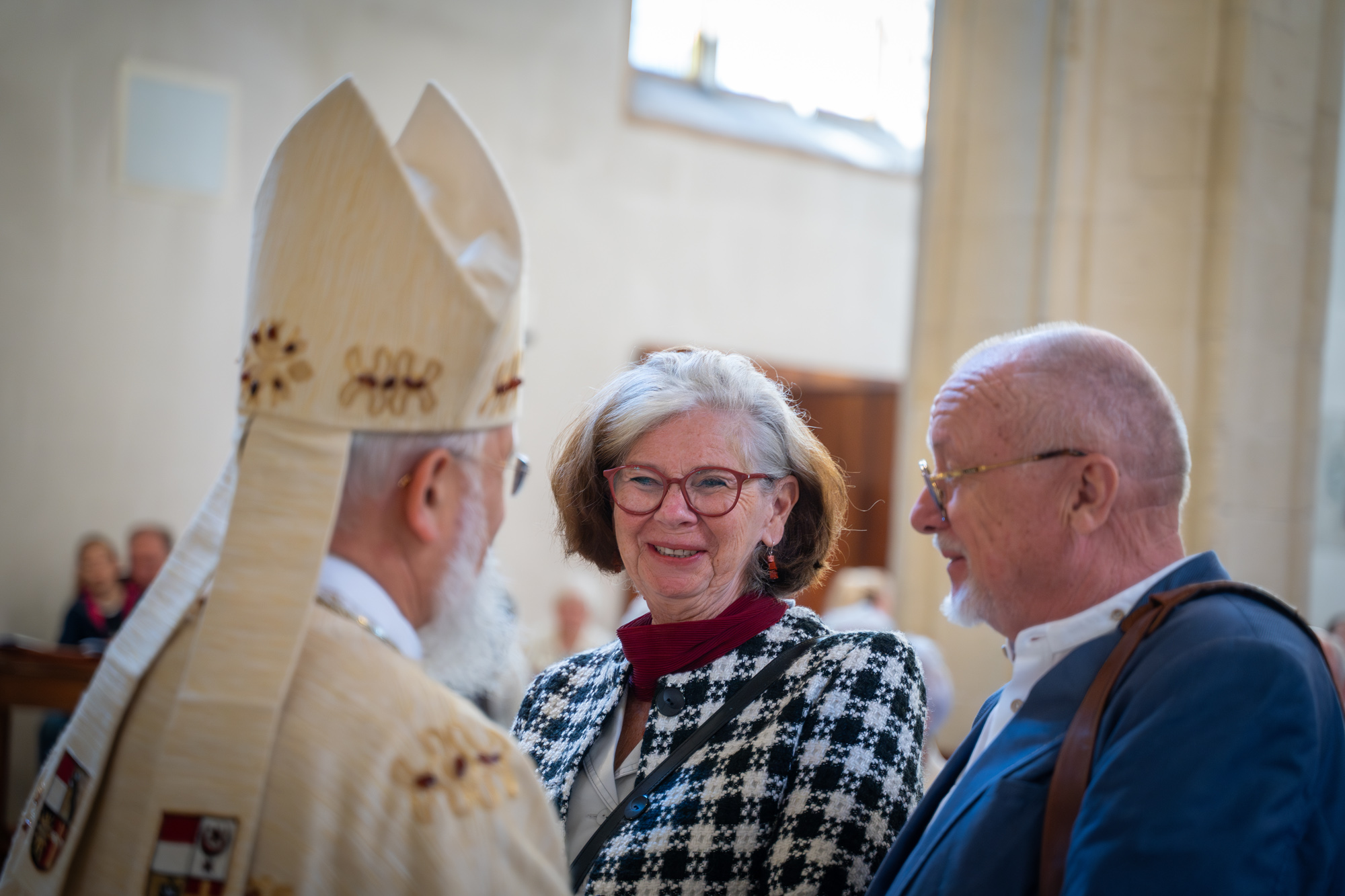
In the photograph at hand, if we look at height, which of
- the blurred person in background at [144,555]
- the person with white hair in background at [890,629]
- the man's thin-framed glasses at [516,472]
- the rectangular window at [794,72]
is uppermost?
the rectangular window at [794,72]

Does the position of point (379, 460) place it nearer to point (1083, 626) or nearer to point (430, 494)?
point (430, 494)

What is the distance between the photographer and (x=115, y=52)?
30.0ft

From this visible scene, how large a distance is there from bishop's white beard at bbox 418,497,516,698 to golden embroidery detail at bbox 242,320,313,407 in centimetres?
26

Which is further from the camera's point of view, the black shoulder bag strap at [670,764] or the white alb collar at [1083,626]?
the black shoulder bag strap at [670,764]

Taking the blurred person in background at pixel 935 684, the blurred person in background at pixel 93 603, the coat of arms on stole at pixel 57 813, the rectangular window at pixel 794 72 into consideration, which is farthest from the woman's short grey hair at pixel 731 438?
the rectangular window at pixel 794 72

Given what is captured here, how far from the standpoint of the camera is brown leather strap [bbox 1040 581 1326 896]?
59.3 inches

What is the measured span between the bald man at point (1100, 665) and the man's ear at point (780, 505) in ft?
1.41

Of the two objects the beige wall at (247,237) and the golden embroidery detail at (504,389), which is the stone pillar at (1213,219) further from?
the beige wall at (247,237)

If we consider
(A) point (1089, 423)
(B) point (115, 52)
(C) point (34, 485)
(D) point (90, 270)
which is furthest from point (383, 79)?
(A) point (1089, 423)

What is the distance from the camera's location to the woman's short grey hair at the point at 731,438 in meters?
2.35

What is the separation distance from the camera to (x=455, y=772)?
1.31 metres

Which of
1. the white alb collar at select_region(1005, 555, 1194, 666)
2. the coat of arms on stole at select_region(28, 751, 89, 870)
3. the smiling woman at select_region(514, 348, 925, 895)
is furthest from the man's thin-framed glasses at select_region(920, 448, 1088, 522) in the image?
the coat of arms on stole at select_region(28, 751, 89, 870)

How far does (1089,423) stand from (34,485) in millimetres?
9100

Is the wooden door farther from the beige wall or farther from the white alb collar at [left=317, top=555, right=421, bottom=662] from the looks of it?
the white alb collar at [left=317, top=555, right=421, bottom=662]
